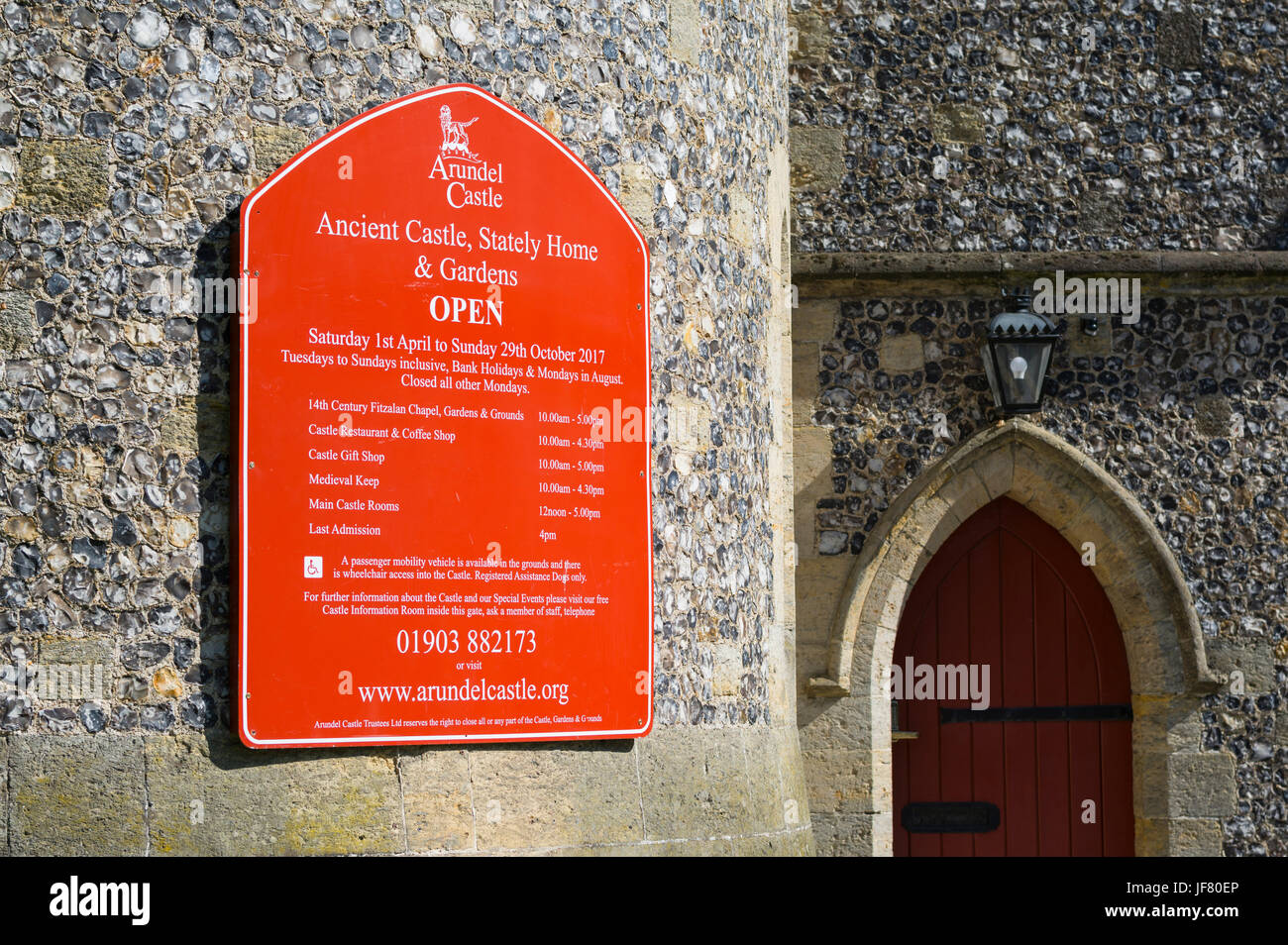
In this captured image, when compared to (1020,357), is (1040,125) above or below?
above

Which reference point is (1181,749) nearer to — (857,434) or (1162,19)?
(857,434)

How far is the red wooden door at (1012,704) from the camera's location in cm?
773

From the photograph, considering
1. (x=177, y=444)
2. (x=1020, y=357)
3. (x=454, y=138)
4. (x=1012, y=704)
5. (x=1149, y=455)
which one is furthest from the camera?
(x=1012, y=704)

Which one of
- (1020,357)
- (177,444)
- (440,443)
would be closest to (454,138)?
(440,443)

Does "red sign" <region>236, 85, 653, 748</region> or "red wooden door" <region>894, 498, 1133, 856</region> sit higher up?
"red sign" <region>236, 85, 653, 748</region>

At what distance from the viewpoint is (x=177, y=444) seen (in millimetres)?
4355

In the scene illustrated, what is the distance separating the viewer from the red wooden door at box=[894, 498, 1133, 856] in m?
7.73

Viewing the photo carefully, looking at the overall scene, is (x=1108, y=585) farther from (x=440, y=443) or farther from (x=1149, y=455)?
(x=440, y=443)

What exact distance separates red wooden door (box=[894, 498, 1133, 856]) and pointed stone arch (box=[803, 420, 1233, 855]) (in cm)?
15

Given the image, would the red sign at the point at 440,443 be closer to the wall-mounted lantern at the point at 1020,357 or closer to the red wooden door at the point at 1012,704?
the wall-mounted lantern at the point at 1020,357

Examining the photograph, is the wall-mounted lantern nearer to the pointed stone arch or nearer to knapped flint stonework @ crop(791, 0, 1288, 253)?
the pointed stone arch

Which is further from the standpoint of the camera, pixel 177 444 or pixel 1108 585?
pixel 1108 585

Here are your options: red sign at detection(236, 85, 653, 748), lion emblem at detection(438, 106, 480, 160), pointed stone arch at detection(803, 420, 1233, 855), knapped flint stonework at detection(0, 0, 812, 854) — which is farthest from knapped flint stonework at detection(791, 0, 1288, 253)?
lion emblem at detection(438, 106, 480, 160)

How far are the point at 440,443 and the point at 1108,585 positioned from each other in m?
4.26
